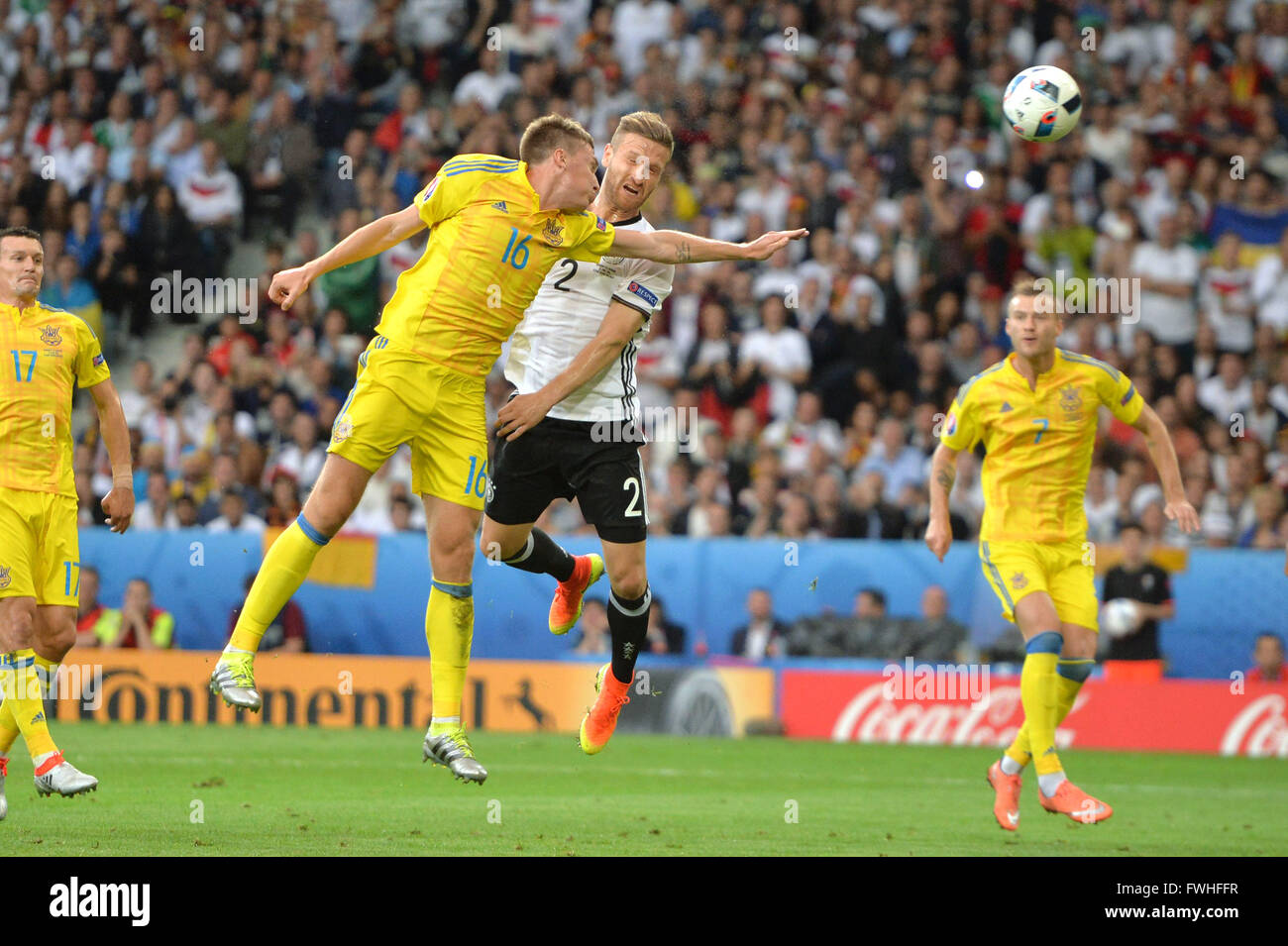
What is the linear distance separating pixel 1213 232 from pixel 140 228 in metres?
11.2

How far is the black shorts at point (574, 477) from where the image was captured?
9008 mm

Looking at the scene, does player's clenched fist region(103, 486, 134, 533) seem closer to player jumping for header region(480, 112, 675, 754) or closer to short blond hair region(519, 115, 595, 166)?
player jumping for header region(480, 112, 675, 754)

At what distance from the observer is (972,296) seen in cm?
1767

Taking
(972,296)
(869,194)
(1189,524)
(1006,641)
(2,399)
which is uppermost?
(869,194)

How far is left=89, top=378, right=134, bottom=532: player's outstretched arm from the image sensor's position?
9.09m

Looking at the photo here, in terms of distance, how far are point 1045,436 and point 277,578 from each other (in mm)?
4426

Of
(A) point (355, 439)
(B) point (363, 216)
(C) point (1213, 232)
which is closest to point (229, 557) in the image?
(B) point (363, 216)

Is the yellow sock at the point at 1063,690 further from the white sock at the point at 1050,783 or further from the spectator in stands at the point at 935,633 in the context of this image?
the spectator in stands at the point at 935,633

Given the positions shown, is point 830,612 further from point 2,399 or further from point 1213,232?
point 2,399

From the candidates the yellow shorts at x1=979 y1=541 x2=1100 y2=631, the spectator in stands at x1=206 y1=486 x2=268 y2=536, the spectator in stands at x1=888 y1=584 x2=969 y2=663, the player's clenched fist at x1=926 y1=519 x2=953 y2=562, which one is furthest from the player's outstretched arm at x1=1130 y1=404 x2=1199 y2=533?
the spectator in stands at x1=206 y1=486 x2=268 y2=536

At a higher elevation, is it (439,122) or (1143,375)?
(439,122)

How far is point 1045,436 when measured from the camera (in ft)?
32.7

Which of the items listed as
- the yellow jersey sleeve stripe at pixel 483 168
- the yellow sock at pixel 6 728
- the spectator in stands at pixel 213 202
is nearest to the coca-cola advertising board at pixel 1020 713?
the yellow sock at pixel 6 728

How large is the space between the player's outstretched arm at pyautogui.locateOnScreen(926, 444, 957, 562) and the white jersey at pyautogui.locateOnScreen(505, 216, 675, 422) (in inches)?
73.5
